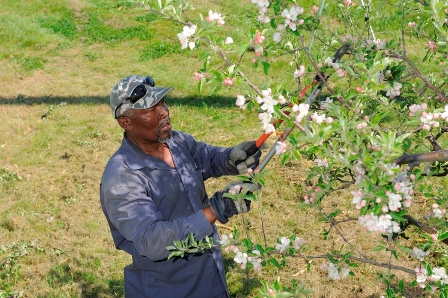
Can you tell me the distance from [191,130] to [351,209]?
2866 millimetres

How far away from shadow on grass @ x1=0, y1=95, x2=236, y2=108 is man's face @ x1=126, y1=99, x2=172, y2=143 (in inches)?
196

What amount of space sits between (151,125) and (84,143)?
4.49 meters

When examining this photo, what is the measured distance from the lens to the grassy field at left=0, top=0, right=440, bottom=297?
17.0ft

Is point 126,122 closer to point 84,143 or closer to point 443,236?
point 443,236

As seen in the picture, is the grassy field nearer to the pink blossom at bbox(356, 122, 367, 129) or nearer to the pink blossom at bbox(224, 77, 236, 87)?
the pink blossom at bbox(224, 77, 236, 87)

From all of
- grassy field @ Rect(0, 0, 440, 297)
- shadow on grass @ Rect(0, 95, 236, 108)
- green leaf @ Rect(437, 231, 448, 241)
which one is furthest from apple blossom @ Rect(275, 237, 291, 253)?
shadow on grass @ Rect(0, 95, 236, 108)

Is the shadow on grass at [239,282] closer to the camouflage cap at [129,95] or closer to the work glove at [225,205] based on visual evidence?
the work glove at [225,205]

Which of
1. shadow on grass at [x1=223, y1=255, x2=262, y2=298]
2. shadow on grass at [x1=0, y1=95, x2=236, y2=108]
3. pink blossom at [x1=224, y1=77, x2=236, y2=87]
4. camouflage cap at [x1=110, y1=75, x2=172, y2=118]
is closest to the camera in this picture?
pink blossom at [x1=224, y1=77, x2=236, y2=87]

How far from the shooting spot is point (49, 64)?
11.0 m

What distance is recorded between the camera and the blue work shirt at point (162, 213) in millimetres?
2998

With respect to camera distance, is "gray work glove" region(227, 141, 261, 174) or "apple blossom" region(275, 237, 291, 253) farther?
"gray work glove" region(227, 141, 261, 174)

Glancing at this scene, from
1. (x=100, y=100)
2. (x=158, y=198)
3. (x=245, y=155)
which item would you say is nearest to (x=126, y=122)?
(x=158, y=198)

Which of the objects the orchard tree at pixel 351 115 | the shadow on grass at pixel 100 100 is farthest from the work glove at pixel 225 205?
the shadow on grass at pixel 100 100

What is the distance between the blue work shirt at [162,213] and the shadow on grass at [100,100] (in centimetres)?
472
